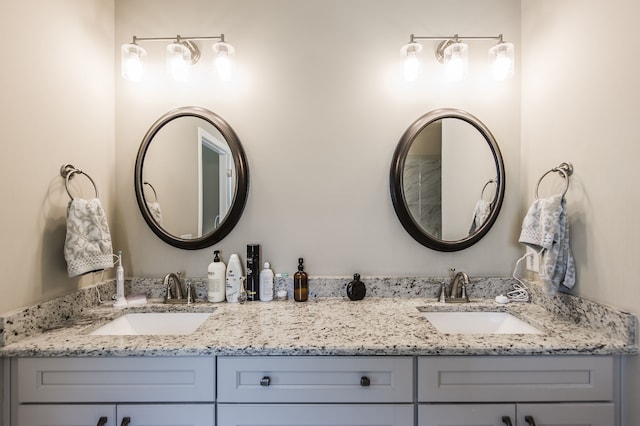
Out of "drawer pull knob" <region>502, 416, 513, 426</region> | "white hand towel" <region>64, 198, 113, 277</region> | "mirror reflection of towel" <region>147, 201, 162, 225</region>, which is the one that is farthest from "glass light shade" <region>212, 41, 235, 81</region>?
"drawer pull knob" <region>502, 416, 513, 426</region>

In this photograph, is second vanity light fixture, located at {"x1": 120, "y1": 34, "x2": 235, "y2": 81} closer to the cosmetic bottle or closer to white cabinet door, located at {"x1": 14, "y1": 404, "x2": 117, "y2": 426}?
the cosmetic bottle

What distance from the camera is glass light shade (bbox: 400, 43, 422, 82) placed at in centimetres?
154

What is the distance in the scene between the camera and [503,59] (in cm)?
154

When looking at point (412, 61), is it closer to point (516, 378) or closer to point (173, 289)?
point (516, 378)

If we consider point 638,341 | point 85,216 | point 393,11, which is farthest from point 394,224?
point 85,216

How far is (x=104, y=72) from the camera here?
158 centimetres

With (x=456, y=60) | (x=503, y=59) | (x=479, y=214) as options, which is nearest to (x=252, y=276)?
(x=479, y=214)

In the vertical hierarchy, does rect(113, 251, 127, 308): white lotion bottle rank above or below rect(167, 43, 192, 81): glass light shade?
below

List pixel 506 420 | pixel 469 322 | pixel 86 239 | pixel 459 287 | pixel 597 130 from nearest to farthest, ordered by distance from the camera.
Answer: pixel 506 420 → pixel 597 130 → pixel 86 239 → pixel 469 322 → pixel 459 287

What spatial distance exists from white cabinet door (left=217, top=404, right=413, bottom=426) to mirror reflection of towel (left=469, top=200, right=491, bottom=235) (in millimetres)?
926

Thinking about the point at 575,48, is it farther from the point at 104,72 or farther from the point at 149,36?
the point at 104,72

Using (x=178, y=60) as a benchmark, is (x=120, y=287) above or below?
below

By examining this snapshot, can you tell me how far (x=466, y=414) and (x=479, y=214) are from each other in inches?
36.0

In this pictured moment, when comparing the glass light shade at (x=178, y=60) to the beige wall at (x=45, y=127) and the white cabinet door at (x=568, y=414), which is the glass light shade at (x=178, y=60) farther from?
the white cabinet door at (x=568, y=414)
